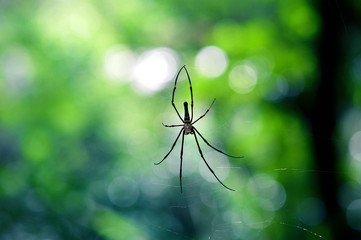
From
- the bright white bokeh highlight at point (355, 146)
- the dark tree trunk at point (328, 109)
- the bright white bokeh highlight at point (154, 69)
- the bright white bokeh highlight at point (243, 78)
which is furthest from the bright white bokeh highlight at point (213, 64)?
the bright white bokeh highlight at point (355, 146)

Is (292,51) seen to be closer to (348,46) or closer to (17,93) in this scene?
(348,46)

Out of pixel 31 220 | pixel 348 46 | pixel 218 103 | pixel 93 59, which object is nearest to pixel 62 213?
pixel 31 220

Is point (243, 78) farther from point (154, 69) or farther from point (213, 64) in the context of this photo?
point (154, 69)

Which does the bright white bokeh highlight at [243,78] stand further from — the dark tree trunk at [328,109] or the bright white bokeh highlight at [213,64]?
the dark tree trunk at [328,109]

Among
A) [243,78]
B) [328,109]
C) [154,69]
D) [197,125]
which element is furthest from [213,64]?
[154,69]

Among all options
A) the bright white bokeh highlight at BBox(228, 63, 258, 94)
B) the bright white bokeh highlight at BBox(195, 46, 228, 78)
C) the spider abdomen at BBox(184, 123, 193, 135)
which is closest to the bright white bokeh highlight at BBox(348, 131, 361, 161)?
the bright white bokeh highlight at BBox(228, 63, 258, 94)

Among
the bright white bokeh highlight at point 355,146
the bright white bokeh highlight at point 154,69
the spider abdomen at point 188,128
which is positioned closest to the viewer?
the spider abdomen at point 188,128
